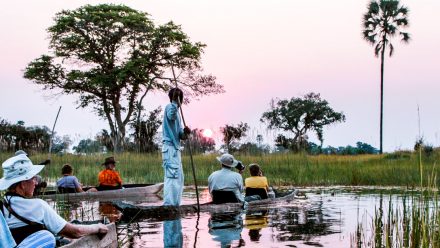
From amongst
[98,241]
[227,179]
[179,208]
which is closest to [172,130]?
[179,208]

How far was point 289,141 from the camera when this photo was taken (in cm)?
2830

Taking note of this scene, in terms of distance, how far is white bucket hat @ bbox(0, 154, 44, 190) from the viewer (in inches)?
251

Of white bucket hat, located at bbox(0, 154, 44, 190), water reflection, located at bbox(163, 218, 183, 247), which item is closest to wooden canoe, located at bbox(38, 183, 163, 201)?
water reflection, located at bbox(163, 218, 183, 247)

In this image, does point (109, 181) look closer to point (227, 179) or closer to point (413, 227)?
point (227, 179)

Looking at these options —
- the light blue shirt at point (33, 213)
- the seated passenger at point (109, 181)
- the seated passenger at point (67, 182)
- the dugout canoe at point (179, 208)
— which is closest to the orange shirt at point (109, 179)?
the seated passenger at point (109, 181)

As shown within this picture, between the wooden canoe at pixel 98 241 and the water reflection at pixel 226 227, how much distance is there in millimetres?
1576

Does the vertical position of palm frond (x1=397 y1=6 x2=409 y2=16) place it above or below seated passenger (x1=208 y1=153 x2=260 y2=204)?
above

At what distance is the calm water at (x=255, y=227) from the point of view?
10.2 metres

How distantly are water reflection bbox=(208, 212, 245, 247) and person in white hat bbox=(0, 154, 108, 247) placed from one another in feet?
12.3

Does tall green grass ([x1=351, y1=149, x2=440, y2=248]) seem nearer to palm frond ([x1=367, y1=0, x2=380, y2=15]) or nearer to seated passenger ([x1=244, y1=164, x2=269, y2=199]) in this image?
seated passenger ([x1=244, y1=164, x2=269, y2=199])

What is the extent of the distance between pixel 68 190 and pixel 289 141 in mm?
12591

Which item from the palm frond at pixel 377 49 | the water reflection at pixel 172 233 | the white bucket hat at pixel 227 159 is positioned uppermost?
the palm frond at pixel 377 49

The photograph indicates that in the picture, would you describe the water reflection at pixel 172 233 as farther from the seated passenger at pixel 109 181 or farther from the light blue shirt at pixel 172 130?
the seated passenger at pixel 109 181

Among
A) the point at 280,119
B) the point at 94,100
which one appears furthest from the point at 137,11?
the point at 280,119
